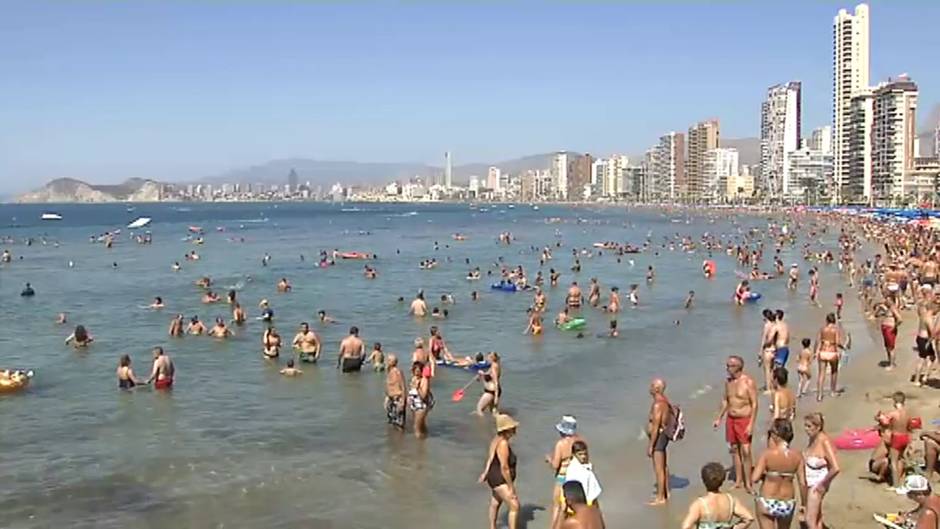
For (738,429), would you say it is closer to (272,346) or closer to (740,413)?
(740,413)

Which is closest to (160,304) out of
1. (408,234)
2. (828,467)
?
(828,467)

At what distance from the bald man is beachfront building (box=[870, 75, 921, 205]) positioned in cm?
15908

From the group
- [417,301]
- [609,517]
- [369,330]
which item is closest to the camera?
[609,517]

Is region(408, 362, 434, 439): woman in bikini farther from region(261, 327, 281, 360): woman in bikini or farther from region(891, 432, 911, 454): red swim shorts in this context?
region(261, 327, 281, 360): woman in bikini

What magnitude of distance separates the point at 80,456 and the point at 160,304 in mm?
22032

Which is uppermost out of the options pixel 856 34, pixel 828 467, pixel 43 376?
pixel 856 34

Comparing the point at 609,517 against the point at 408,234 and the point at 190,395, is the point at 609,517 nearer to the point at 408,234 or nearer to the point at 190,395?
the point at 190,395

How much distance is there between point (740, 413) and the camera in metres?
11.0

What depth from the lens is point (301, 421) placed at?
673 inches

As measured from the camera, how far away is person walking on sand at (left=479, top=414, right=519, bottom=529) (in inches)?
370

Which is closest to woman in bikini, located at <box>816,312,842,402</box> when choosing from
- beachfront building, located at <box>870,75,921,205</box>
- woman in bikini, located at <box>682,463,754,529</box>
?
woman in bikini, located at <box>682,463,754,529</box>

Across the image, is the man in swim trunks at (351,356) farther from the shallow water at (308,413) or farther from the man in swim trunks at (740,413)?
the man in swim trunks at (740,413)

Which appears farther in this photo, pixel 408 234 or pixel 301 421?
pixel 408 234

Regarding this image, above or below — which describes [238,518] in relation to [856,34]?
below
